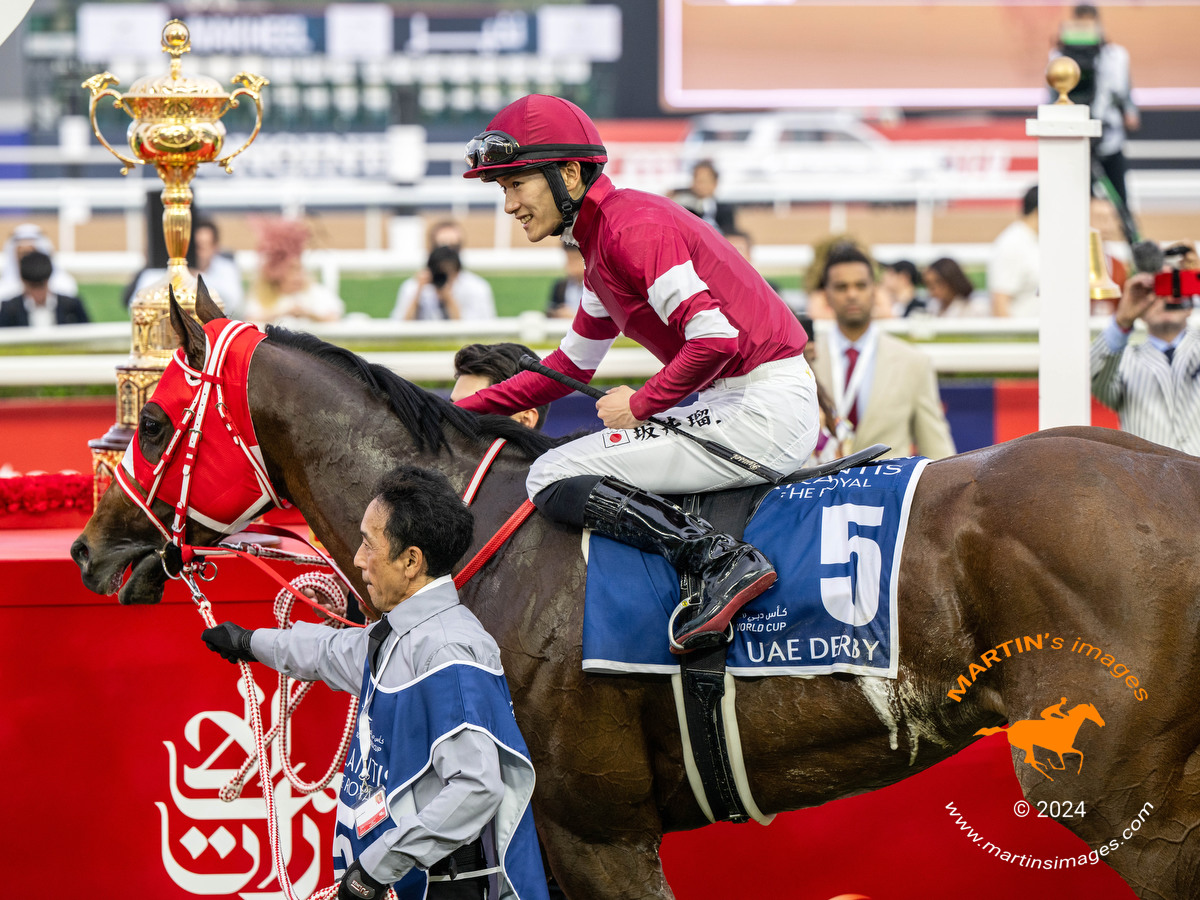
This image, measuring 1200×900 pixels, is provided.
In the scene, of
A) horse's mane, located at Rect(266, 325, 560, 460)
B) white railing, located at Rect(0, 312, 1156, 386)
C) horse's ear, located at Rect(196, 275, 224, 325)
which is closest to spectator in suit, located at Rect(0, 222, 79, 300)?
white railing, located at Rect(0, 312, 1156, 386)

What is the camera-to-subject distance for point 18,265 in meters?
10.2

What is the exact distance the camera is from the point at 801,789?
10.0ft

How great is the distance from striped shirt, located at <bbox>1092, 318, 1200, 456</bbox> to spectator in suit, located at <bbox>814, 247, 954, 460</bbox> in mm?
845

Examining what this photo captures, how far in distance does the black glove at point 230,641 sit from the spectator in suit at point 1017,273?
8.02m

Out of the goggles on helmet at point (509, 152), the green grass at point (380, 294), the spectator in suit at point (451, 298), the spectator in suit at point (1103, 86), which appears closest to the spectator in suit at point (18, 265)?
the green grass at point (380, 294)

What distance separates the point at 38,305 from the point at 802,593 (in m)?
7.39

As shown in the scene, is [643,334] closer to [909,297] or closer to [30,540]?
[30,540]

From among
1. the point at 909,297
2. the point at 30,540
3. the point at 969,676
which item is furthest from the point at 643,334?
the point at 909,297

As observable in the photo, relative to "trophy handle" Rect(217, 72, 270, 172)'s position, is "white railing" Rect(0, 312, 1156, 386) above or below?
below

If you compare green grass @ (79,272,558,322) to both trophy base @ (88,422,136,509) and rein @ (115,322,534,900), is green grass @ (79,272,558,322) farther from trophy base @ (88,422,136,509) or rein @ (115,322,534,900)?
rein @ (115,322,534,900)

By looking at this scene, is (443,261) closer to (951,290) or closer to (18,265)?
(18,265)

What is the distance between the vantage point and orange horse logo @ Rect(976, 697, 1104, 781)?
2725 mm

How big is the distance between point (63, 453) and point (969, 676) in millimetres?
5084

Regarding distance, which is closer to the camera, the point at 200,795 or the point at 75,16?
the point at 200,795
